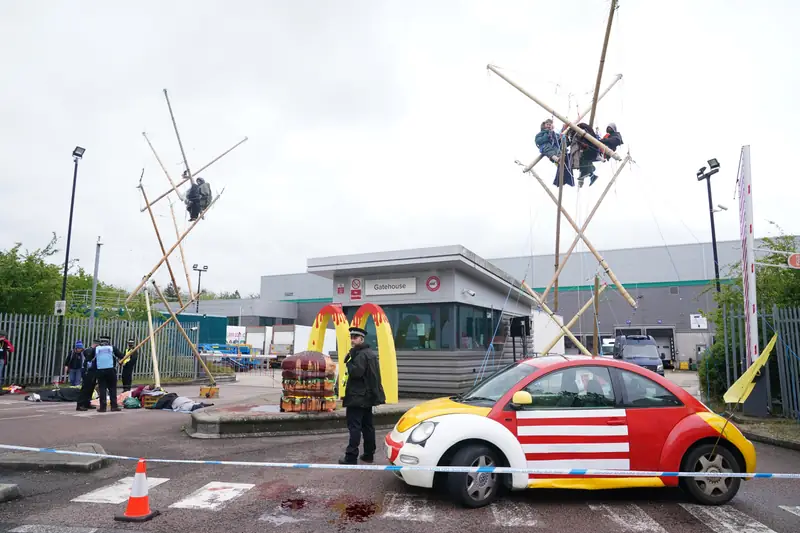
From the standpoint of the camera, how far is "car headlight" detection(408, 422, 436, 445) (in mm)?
5801

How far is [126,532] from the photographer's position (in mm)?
4945

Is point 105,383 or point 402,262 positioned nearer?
point 105,383

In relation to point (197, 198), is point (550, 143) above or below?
above

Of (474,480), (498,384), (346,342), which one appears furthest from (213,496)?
(346,342)

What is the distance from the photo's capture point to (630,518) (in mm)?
5410

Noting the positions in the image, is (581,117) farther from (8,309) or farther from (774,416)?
(8,309)

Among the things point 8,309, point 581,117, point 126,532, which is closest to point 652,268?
point 581,117

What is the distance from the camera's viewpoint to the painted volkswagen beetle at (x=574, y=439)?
18.9ft

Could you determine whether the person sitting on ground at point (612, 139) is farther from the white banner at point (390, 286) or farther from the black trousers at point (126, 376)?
the black trousers at point (126, 376)

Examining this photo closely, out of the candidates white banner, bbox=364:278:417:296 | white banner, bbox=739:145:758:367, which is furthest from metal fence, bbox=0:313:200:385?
white banner, bbox=739:145:758:367

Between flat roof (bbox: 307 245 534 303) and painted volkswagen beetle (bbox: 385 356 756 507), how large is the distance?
827cm

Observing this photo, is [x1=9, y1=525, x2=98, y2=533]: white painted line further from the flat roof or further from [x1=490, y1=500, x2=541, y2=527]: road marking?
the flat roof

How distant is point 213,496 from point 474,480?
109 inches

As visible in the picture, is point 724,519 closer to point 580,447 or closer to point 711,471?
point 711,471
